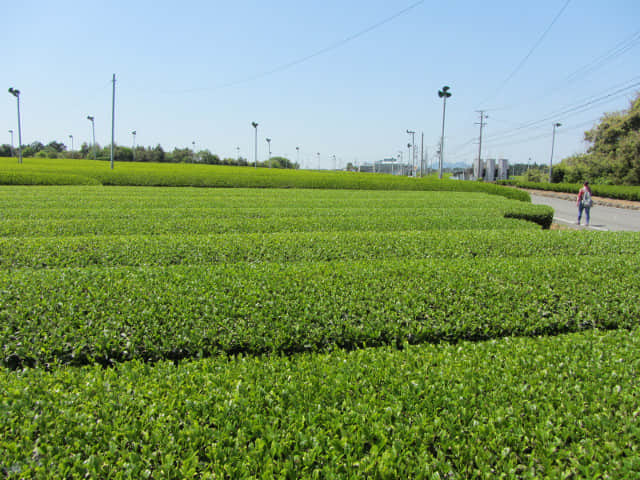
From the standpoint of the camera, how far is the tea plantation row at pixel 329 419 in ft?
7.50

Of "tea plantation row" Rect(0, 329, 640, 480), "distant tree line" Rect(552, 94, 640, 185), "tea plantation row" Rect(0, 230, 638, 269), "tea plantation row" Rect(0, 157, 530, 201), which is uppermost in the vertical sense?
"distant tree line" Rect(552, 94, 640, 185)

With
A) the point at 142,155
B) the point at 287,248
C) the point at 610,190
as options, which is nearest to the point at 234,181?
the point at 287,248

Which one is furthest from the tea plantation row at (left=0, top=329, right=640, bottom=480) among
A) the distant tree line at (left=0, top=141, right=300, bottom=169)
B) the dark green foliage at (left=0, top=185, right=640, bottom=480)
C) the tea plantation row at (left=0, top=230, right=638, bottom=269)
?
the distant tree line at (left=0, top=141, right=300, bottom=169)

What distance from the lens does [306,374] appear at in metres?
3.33

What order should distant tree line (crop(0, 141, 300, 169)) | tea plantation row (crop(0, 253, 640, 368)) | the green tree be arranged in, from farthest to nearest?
1. distant tree line (crop(0, 141, 300, 169))
2. the green tree
3. tea plantation row (crop(0, 253, 640, 368))

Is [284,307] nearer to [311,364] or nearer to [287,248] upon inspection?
[311,364]

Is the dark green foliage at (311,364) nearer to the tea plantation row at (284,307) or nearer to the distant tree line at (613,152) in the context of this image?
the tea plantation row at (284,307)

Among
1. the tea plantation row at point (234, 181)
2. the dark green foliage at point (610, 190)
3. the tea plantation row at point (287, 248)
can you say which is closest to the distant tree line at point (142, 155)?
the tea plantation row at point (234, 181)

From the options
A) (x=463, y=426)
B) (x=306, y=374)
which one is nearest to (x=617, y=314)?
(x=463, y=426)

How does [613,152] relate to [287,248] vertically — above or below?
above

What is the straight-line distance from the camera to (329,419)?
2.69m

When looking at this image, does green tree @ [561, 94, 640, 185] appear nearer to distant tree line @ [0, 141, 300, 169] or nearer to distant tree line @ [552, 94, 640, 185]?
distant tree line @ [552, 94, 640, 185]

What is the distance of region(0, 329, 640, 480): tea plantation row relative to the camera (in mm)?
2285

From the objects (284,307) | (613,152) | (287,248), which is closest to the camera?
(284,307)
